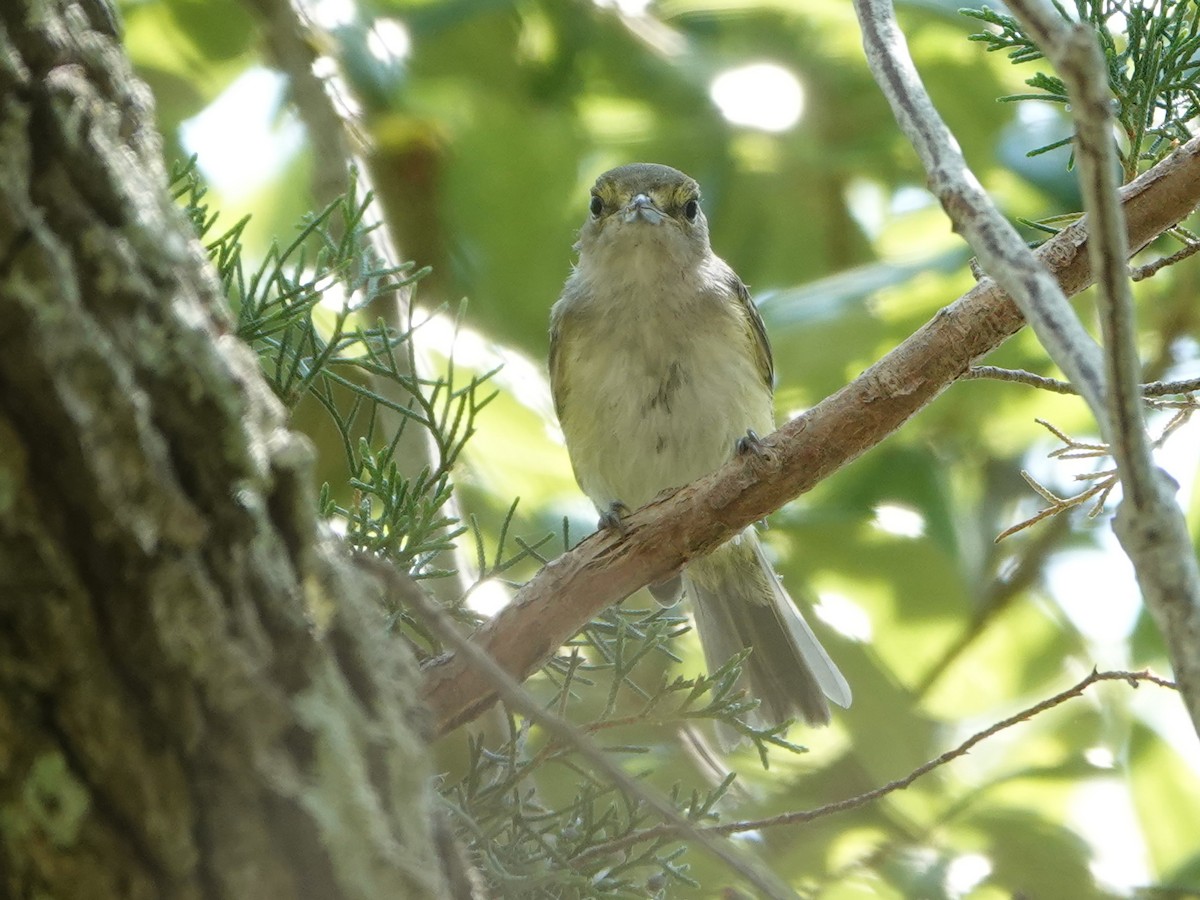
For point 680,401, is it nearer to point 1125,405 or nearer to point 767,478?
point 767,478

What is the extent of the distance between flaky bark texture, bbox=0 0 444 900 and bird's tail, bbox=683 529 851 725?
377cm

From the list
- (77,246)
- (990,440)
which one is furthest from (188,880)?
(990,440)

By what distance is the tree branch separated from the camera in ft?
9.98

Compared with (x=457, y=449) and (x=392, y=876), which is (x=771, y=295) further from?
(x=392, y=876)

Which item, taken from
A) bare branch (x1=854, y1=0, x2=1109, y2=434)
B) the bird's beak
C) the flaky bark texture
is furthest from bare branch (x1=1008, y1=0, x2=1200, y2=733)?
the bird's beak

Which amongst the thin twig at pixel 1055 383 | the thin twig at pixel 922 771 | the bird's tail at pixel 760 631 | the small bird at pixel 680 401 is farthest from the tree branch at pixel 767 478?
the bird's tail at pixel 760 631

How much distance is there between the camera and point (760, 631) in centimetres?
530

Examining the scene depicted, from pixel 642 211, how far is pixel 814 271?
123 centimetres

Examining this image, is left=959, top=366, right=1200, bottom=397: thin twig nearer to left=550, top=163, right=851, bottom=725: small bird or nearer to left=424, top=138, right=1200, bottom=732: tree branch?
left=424, top=138, right=1200, bottom=732: tree branch

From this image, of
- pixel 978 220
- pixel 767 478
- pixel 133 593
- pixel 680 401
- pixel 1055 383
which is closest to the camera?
pixel 133 593

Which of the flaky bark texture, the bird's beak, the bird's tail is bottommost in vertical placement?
the flaky bark texture

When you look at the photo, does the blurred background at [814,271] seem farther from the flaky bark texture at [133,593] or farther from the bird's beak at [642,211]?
the flaky bark texture at [133,593]

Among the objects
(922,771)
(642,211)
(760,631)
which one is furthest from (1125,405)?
(642,211)

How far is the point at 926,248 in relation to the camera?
6176 millimetres
